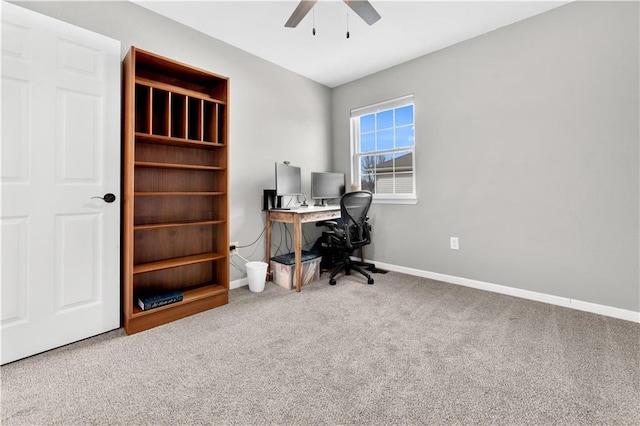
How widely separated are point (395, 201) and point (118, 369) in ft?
10.0

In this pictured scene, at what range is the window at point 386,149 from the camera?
3.50 metres

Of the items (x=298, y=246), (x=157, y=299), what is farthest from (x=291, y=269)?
(x=157, y=299)

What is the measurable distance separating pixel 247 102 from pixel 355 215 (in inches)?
68.3

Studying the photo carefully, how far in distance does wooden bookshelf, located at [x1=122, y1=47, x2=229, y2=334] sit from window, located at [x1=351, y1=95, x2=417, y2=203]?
2.00 m

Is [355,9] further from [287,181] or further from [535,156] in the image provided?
[535,156]

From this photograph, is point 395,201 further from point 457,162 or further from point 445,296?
point 445,296

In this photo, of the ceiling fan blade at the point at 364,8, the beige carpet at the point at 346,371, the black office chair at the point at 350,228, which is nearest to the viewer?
the beige carpet at the point at 346,371

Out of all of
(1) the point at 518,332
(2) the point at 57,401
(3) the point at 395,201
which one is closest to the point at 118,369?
(2) the point at 57,401

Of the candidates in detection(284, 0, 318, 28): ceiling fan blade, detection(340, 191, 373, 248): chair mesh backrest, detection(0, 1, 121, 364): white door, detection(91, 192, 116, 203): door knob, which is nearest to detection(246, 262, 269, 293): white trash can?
detection(340, 191, 373, 248): chair mesh backrest

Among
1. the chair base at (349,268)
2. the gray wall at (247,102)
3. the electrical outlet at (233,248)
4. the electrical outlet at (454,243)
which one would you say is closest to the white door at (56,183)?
the gray wall at (247,102)

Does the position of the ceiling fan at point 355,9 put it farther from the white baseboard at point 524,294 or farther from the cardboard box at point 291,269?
the white baseboard at point 524,294

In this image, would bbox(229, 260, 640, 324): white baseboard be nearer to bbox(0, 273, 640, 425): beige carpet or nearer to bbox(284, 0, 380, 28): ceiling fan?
bbox(0, 273, 640, 425): beige carpet

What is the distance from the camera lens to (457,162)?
10.1 feet

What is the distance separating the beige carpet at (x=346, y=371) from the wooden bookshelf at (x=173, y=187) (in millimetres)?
393
